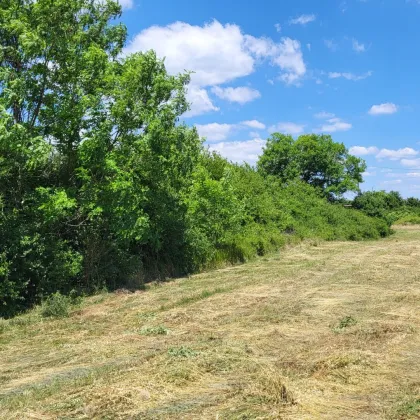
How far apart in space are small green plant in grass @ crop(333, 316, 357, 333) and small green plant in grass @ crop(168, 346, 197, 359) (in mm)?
2770

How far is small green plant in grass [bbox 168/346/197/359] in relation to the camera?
6.59 m

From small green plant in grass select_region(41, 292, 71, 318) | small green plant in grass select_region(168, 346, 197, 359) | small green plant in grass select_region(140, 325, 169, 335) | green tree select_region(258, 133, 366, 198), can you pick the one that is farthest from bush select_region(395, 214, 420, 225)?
small green plant in grass select_region(168, 346, 197, 359)

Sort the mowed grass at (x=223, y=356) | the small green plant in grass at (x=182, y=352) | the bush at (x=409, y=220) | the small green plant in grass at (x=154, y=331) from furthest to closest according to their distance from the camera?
the bush at (x=409, y=220) → the small green plant in grass at (x=154, y=331) → the small green plant in grass at (x=182, y=352) → the mowed grass at (x=223, y=356)

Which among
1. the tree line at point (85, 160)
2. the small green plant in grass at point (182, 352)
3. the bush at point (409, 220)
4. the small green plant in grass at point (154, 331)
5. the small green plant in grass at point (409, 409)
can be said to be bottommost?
the small green plant in grass at point (409, 409)

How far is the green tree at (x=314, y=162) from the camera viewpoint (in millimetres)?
48906

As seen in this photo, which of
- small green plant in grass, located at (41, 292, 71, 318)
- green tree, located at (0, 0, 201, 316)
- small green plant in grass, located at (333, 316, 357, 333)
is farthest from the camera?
green tree, located at (0, 0, 201, 316)

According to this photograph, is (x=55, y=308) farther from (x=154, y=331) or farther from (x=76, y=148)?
(x=76, y=148)

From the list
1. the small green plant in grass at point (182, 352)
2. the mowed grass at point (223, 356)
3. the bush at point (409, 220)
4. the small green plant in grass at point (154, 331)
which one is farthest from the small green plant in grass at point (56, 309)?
the bush at point (409, 220)

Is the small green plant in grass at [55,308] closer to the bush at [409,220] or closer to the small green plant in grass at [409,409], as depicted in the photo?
the small green plant in grass at [409,409]

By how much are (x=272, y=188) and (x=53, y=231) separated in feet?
71.3

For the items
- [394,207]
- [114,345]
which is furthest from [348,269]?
[394,207]

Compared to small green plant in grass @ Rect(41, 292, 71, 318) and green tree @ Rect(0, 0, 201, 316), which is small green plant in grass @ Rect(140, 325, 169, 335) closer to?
small green plant in grass @ Rect(41, 292, 71, 318)

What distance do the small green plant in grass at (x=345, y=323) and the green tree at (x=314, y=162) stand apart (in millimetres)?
40338

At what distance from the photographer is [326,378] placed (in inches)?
221
